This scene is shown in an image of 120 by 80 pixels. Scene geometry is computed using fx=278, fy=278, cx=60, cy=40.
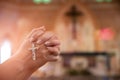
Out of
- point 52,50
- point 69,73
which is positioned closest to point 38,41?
point 52,50

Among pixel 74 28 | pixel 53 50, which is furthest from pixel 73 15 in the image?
pixel 53 50

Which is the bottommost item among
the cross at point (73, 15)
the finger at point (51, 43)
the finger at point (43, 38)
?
the finger at point (51, 43)

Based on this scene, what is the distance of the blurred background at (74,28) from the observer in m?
9.45

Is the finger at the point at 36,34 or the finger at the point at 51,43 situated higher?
the finger at the point at 36,34

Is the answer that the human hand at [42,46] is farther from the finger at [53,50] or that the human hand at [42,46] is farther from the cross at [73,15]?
the cross at [73,15]

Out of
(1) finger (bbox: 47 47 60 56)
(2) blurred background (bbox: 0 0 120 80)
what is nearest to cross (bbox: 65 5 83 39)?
(2) blurred background (bbox: 0 0 120 80)

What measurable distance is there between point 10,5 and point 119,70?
4410 millimetres

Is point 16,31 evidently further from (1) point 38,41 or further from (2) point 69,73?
(1) point 38,41

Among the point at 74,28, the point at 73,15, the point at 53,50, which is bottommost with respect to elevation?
the point at 53,50

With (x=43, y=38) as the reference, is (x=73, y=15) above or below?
above

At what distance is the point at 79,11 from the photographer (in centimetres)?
977

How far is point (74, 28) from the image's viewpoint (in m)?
9.82

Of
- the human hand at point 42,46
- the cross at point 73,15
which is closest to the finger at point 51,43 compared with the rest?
the human hand at point 42,46

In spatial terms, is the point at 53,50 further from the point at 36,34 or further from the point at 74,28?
the point at 74,28
